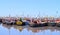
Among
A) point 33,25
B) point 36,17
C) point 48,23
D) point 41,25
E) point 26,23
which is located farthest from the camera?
point 36,17

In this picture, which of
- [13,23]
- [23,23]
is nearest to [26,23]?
[23,23]

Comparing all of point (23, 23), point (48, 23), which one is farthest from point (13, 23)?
point (48, 23)

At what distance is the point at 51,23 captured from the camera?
34.2 ft

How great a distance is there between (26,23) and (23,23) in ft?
1.50

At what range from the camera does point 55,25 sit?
407 inches

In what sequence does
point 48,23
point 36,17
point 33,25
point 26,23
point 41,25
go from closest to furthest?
point 33,25
point 41,25
point 48,23
point 26,23
point 36,17

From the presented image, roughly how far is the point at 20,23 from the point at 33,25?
158 cm

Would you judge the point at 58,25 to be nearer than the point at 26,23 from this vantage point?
Yes

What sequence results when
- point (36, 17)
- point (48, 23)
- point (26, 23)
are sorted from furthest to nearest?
point (36, 17) → point (26, 23) → point (48, 23)

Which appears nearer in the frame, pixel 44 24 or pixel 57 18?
pixel 44 24

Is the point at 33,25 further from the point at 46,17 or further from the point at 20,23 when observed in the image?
Result: the point at 46,17

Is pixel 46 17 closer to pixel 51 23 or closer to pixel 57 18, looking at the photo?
pixel 57 18

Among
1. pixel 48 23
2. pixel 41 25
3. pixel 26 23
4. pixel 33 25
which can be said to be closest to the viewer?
pixel 33 25

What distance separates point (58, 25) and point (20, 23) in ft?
9.76
